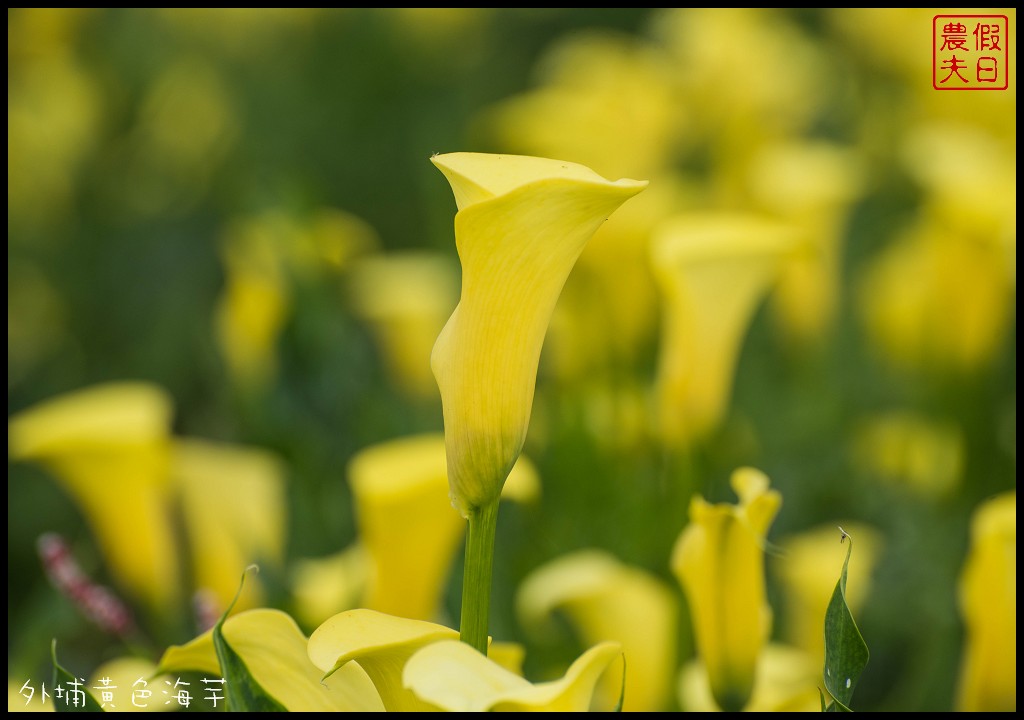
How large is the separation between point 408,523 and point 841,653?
18 cm

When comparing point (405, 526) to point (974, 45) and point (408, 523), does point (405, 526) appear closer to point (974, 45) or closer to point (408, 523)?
point (408, 523)

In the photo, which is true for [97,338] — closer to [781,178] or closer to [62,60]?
[62,60]

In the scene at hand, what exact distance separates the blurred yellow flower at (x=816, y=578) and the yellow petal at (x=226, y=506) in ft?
0.85

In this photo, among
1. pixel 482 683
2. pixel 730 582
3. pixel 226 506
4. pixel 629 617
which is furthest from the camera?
pixel 226 506

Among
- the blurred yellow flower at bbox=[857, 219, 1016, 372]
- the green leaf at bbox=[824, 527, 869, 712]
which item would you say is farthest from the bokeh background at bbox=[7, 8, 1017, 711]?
the green leaf at bbox=[824, 527, 869, 712]

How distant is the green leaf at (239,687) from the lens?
0.27 meters

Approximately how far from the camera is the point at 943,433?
2.46 feet

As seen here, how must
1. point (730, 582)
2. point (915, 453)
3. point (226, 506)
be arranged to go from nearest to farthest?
1. point (730, 582)
2. point (226, 506)
3. point (915, 453)

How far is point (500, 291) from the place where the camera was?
0.28 meters

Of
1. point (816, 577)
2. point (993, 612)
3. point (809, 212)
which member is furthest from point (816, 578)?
point (809, 212)

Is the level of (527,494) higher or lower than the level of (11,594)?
higher

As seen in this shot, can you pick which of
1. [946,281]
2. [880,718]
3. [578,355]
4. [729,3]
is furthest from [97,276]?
[880,718]

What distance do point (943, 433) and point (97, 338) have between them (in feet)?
2.66

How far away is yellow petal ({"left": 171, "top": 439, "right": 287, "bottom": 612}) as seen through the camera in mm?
558
